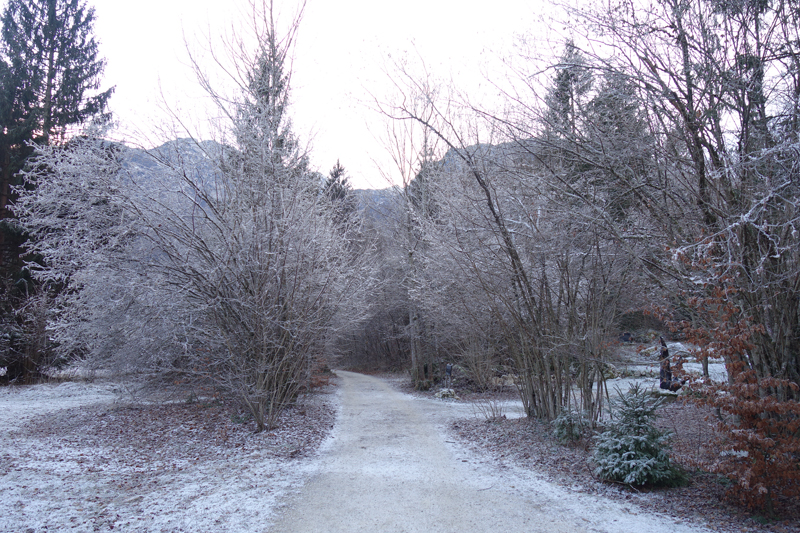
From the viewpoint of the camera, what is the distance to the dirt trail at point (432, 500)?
12.6 ft

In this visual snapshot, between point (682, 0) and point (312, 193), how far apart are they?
6.93m

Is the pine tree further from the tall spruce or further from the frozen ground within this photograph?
the frozen ground

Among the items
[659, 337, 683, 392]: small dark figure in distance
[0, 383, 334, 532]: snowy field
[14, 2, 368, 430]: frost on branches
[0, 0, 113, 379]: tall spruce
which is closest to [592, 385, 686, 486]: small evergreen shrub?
[659, 337, 683, 392]: small dark figure in distance

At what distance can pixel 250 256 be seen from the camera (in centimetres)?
751

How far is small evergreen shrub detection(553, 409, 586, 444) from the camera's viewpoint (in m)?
6.35

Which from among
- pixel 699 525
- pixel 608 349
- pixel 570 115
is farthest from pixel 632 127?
pixel 699 525

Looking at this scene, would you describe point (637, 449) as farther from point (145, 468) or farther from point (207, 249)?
point (207, 249)

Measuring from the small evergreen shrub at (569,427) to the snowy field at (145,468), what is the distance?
12.1ft

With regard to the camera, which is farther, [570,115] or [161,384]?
[161,384]

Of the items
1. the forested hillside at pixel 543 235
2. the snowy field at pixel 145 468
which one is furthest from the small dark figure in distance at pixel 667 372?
the snowy field at pixel 145 468

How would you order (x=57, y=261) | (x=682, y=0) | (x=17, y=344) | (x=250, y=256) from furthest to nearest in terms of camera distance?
1. (x=17, y=344)
2. (x=57, y=261)
3. (x=250, y=256)
4. (x=682, y=0)

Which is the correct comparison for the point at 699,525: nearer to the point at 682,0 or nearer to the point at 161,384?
the point at 682,0

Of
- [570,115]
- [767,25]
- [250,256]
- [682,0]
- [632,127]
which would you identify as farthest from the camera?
[250,256]

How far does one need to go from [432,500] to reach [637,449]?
87.8 inches
